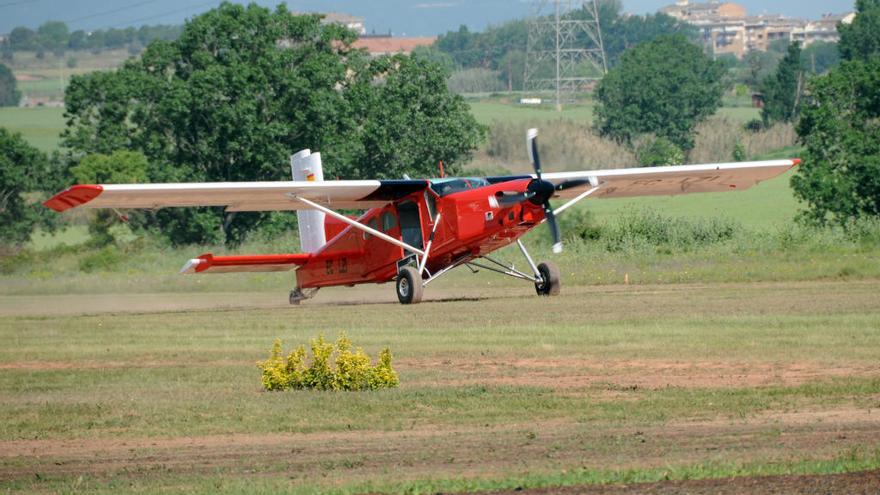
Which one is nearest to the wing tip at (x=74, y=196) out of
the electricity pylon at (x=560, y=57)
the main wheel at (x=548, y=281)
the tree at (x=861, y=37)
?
the main wheel at (x=548, y=281)

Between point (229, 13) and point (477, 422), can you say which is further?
point (229, 13)

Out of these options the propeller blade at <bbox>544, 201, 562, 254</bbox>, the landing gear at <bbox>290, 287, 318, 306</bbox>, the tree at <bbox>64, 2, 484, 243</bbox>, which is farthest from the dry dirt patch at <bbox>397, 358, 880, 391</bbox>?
the tree at <bbox>64, 2, 484, 243</bbox>

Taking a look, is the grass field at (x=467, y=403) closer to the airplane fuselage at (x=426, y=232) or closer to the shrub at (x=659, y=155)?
the airplane fuselage at (x=426, y=232)

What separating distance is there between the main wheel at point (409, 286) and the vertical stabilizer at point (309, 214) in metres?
3.08

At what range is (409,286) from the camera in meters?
24.2

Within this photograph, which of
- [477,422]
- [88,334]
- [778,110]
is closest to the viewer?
[477,422]

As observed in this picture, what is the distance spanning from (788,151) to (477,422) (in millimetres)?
61782

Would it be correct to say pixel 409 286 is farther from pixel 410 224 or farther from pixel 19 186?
pixel 19 186

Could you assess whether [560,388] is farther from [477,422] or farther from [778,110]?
[778,110]

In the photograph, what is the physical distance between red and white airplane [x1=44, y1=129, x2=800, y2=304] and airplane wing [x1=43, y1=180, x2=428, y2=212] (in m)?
0.02

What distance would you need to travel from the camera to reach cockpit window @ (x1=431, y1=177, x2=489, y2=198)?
2380 centimetres

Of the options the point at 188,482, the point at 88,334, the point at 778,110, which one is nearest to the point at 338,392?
the point at 188,482

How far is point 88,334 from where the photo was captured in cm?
2066

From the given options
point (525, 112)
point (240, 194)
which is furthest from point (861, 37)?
point (240, 194)
